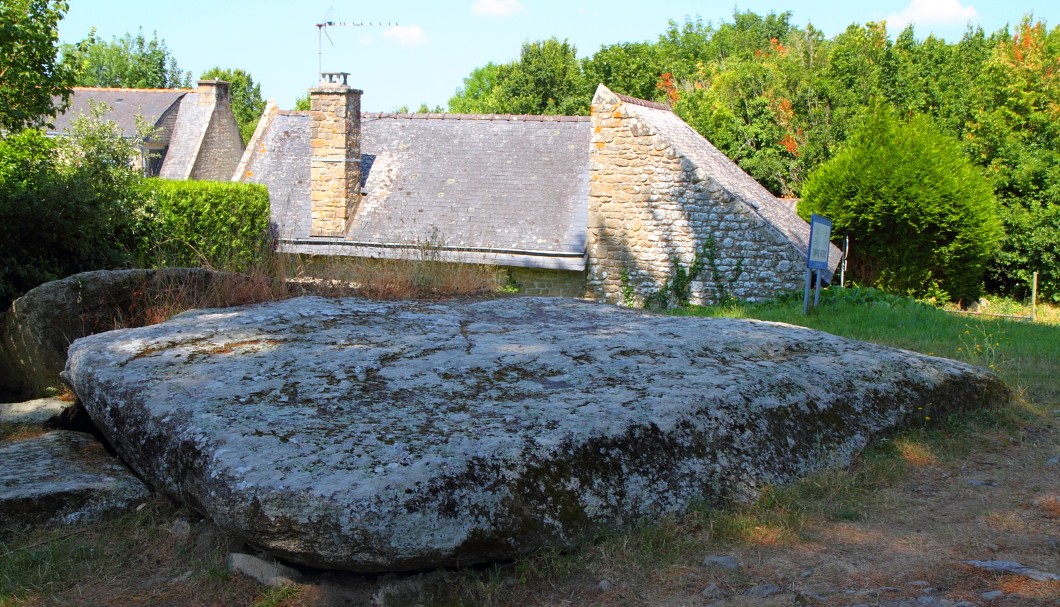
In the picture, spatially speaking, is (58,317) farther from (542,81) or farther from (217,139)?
(542,81)

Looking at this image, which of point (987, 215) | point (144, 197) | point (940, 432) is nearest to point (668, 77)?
point (987, 215)

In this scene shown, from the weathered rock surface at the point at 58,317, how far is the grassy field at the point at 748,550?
2.69 metres

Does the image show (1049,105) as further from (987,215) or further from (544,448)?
(544,448)

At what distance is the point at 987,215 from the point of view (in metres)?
16.7

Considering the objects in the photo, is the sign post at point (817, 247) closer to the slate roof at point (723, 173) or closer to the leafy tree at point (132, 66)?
the slate roof at point (723, 173)

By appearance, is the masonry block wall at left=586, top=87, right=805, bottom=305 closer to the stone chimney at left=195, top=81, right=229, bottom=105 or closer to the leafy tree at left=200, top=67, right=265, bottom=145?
the stone chimney at left=195, top=81, right=229, bottom=105

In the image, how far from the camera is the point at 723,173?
15164mm

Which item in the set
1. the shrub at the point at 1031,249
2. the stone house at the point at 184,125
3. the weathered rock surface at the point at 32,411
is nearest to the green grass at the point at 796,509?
the weathered rock surface at the point at 32,411

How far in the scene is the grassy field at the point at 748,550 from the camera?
2.95 m

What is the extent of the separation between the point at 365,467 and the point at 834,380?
2.63 meters

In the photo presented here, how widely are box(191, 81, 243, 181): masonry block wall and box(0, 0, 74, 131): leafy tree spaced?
19.0m

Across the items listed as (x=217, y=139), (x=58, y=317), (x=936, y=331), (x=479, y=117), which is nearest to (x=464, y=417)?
(x=58, y=317)

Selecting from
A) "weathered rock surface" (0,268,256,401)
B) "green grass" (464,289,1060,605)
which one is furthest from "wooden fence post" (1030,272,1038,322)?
"weathered rock surface" (0,268,256,401)

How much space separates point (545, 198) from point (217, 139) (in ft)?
60.1
